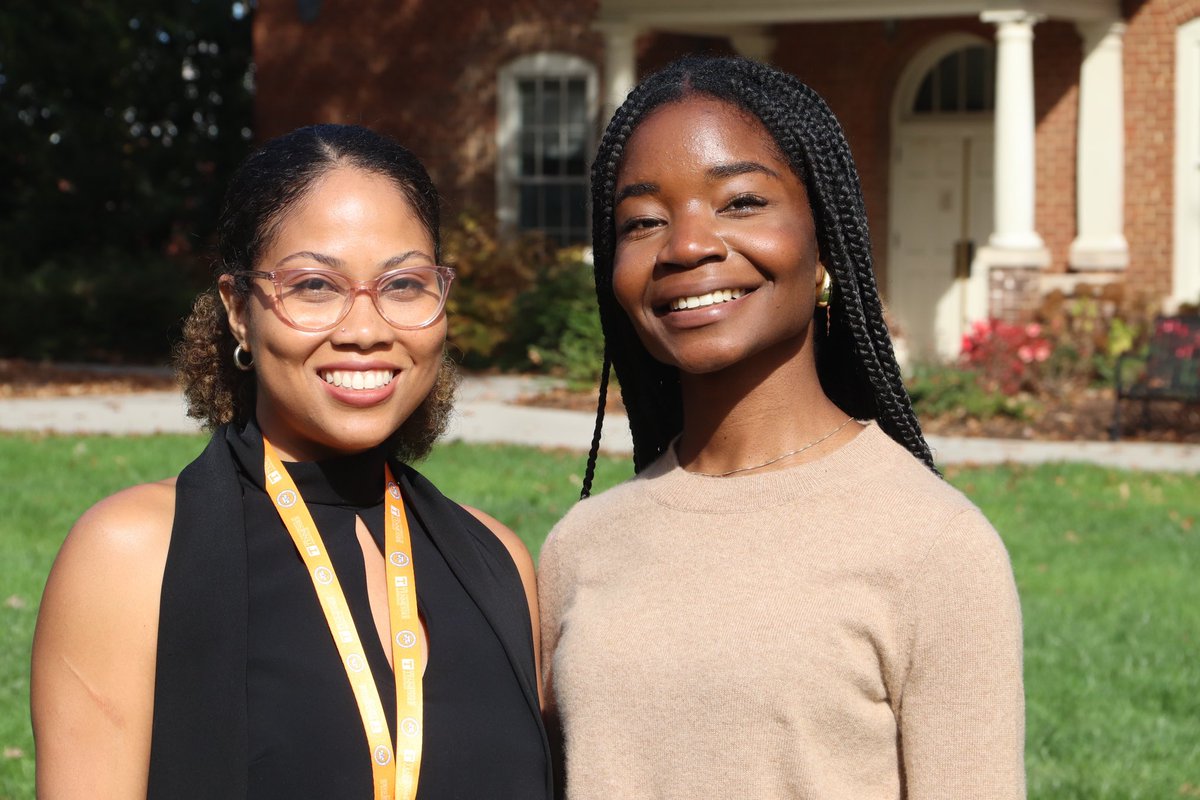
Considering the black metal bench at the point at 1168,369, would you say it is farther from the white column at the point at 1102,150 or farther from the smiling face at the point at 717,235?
the smiling face at the point at 717,235

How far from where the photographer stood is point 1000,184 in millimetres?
14336

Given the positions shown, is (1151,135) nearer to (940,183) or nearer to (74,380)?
(940,183)

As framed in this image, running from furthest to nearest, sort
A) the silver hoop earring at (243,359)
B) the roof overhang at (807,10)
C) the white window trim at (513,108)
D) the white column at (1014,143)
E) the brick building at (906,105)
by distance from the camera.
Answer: the white window trim at (513,108)
the brick building at (906,105)
the roof overhang at (807,10)
the white column at (1014,143)
the silver hoop earring at (243,359)

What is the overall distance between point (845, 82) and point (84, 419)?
335 inches

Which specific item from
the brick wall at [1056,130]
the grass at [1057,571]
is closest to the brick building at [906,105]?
the brick wall at [1056,130]

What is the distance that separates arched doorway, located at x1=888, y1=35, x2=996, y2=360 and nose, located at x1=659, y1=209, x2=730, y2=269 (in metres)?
14.4

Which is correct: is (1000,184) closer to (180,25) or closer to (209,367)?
(180,25)

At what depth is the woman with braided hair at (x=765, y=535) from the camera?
2158 mm

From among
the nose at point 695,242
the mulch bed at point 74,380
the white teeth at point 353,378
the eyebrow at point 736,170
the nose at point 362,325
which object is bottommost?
the mulch bed at point 74,380

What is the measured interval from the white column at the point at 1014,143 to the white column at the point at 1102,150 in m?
1.12

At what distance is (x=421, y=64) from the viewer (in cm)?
1861

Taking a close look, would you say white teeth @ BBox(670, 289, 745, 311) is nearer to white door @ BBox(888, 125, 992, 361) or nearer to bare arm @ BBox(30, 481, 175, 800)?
bare arm @ BBox(30, 481, 175, 800)

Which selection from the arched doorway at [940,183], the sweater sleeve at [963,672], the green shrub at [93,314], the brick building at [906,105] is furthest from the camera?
the green shrub at [93,314]

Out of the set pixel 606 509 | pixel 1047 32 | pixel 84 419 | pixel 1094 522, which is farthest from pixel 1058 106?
pixel 606 509
